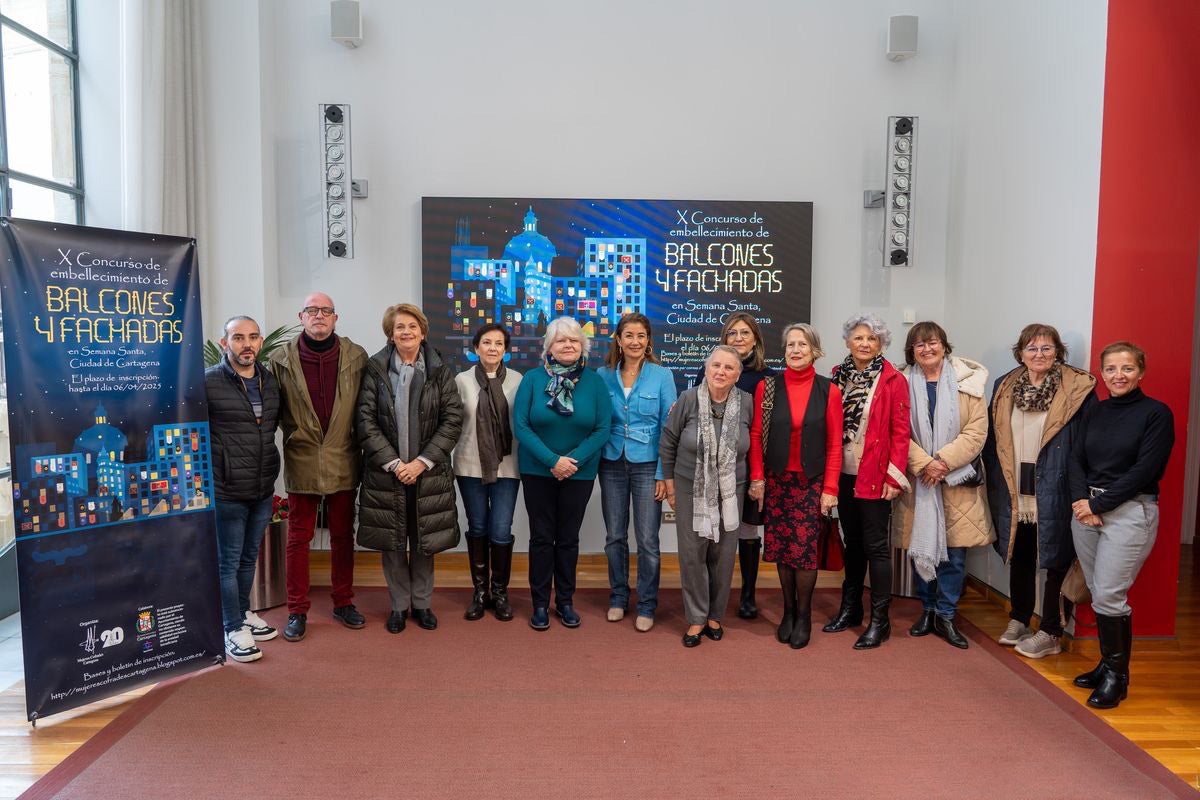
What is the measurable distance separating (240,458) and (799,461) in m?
2.63

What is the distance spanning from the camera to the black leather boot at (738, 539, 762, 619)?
392cm

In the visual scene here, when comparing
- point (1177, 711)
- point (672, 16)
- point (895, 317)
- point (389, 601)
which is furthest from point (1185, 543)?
point (389, 601)

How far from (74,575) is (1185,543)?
717cm

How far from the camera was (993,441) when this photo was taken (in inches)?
145

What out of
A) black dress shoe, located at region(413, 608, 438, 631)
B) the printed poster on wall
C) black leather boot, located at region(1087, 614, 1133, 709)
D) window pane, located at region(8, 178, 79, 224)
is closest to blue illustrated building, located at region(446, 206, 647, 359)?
the printed poster on wall

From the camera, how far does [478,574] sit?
13.1 ft

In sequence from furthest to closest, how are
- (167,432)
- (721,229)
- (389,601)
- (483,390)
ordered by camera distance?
1. (721,229)
2. (389,601)
3. (483,390)
4. (167,432)

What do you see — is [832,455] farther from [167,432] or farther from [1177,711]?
[167,432]

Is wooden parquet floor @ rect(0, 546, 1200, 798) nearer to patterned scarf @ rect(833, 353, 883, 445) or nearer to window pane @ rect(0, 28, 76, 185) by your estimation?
patterned scarf @ rect(833, 353, 883, 445)

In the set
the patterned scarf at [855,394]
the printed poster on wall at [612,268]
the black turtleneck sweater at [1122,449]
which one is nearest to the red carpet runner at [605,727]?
the black turtleneck sweater at [1122,449]

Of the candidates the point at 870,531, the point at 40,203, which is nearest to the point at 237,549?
the point at 40,203

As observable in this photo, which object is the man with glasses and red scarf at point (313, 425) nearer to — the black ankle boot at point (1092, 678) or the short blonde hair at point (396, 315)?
the short blonde hair at point (396, 315)

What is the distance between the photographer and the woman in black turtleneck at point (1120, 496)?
3006 mm

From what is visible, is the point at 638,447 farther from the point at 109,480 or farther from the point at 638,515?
the point at 109,480
